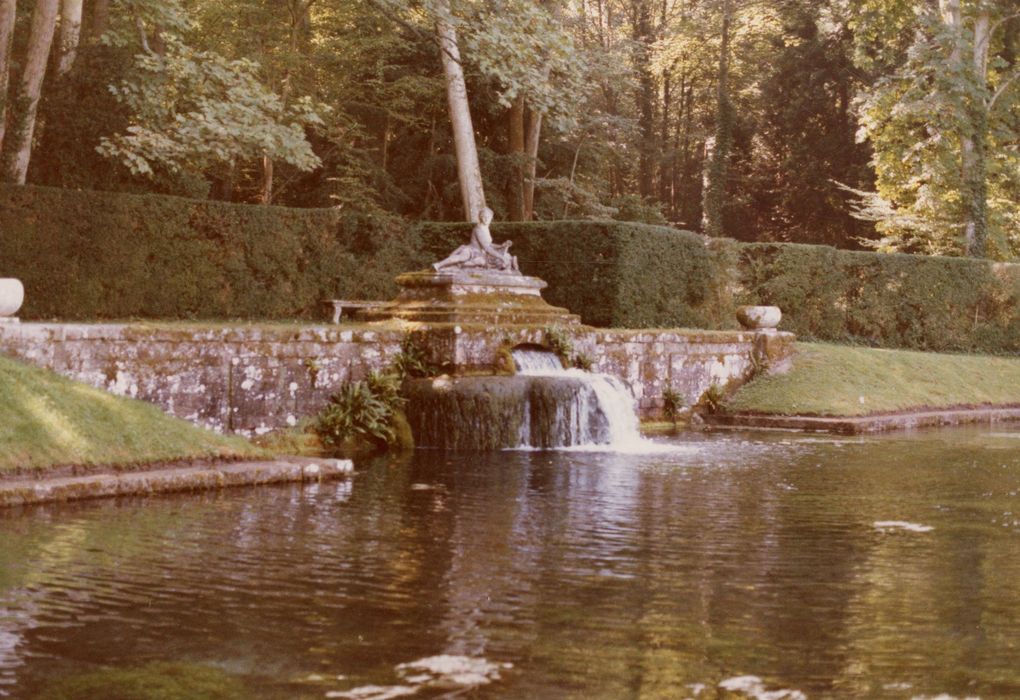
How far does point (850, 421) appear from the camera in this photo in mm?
16922

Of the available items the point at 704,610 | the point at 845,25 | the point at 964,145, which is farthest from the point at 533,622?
the point at 845,25

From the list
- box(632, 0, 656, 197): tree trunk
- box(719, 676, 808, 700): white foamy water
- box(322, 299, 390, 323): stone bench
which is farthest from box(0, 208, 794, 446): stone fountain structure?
box(632, 0, 656, 197): tree trunk

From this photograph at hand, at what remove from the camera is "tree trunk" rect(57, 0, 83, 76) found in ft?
66.2

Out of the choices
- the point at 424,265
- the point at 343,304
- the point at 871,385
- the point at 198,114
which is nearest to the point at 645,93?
the point at 424,265

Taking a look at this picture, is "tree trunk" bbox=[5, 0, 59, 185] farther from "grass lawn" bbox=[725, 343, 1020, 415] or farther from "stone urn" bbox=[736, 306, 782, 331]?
"stone urn" bbox=[736, 306, 782, 331]

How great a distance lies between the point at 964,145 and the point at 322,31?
16.6 meters

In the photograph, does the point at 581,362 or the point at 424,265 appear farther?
the point at 424,265

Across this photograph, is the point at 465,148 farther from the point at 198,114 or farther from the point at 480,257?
the point at 480,257

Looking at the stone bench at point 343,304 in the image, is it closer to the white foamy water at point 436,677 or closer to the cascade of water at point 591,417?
the cascade of water at point 591,417

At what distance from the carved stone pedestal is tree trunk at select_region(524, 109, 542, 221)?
12057 mm

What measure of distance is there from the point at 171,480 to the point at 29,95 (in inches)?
423

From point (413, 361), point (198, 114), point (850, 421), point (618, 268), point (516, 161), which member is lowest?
point (850, 421)

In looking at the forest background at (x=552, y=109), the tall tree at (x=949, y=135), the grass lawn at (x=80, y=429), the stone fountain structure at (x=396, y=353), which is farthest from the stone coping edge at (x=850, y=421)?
the tall tree at (x=949, y=135)

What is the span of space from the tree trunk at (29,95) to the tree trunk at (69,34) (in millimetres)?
1616
